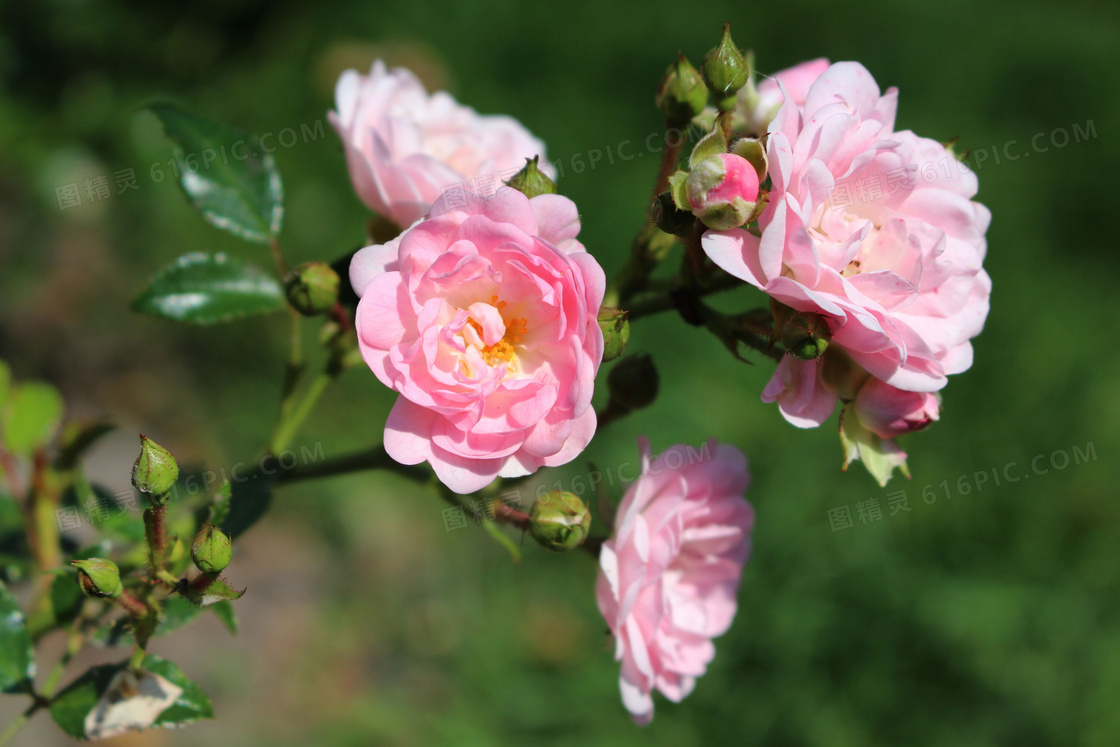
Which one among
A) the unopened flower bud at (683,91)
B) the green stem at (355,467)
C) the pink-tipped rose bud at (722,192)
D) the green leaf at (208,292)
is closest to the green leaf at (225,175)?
the green leaf at (208,292)

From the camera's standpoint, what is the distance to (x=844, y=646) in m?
2.81

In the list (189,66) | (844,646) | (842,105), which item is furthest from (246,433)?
(842,105)

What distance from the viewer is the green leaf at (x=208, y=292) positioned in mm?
1146

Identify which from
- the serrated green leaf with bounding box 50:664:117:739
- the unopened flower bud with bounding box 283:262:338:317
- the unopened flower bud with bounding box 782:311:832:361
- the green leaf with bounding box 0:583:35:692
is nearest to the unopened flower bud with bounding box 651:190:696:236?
the unopened flower bud with bounding box 782:311:832:361

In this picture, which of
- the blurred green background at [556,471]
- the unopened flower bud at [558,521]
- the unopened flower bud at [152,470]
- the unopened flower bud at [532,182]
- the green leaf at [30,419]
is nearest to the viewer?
the unopened flower bud at [152,470]

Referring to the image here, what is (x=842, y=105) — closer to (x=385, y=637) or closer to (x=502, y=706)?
(x=502, y=706)

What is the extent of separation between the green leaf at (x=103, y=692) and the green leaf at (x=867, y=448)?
29.9 inches

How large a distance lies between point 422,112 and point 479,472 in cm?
66

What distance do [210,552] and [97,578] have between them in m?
0.11

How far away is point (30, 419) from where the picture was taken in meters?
1.37

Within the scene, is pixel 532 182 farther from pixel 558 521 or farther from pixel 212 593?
pixel 212 593

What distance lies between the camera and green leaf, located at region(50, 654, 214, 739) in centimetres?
97

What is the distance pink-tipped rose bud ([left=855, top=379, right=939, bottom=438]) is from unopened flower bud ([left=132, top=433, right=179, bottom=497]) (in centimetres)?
71

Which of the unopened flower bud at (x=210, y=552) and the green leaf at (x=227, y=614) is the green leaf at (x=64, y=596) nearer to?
the green leaf at (x=227, y=614)
